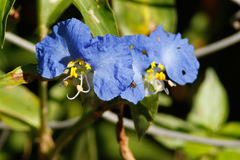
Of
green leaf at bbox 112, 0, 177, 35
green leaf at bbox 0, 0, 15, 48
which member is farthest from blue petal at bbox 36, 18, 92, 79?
green leaf at bbox 112, 0, 177, 35

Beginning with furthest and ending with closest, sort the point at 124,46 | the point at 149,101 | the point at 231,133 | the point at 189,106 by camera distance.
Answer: the point at 189,106 < the point at 231,133 < the point at 149,101 < the point at 124,46

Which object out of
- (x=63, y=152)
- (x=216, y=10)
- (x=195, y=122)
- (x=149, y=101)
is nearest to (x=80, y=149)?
(x=63, y=152)

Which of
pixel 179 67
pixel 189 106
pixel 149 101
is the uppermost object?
pixel 189 106

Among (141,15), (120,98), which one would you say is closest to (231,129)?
(141,15)

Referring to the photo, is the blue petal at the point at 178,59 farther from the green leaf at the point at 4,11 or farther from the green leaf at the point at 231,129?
the green leaf at the point at 231,129

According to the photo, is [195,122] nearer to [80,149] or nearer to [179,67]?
[80,149]

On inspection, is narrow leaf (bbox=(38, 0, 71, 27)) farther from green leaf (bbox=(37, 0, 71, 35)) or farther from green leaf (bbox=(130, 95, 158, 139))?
green leaf (bbox=(130, 95, 158, 139))

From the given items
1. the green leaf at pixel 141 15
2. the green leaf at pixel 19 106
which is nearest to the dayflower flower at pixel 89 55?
the green leaf at pixel 19 106
